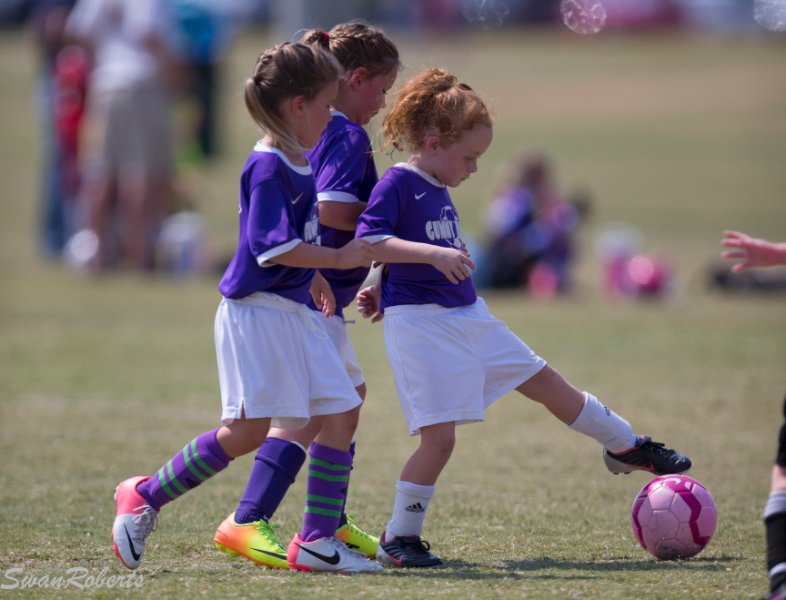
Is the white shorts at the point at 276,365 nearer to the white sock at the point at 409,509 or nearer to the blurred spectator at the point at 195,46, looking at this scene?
the white sock at the point at 409,509

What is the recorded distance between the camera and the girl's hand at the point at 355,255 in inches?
159

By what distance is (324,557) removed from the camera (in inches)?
160

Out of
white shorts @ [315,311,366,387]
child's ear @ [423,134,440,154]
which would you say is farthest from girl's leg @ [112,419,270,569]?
child's ear @ [423,134,440,154]

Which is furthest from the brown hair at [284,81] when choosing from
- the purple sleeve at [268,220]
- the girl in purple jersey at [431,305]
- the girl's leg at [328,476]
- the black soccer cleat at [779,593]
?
the black soccer cleat at [779,593]

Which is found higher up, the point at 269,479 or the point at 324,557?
the point at 269,479

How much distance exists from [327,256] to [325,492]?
82 cm

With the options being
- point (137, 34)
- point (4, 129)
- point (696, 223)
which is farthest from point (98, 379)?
point (4, 129)

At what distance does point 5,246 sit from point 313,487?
1249 centimetres

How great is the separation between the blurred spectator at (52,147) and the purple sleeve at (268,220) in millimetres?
10456

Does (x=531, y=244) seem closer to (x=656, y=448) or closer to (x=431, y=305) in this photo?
(x=656, y=448)

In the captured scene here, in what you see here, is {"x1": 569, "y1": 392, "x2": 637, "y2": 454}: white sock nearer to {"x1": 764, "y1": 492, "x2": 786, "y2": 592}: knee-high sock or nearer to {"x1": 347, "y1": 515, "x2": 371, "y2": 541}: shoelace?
{"x1": 347, "y1": 515, "x2": 371, "y2": 541}: shoelace

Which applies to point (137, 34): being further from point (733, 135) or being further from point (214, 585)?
point (733, 135)

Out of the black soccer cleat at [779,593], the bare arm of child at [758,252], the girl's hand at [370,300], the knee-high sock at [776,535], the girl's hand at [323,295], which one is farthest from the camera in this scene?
the girl's hand at [370,300]

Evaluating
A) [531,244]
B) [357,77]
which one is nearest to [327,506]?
[357,77]
